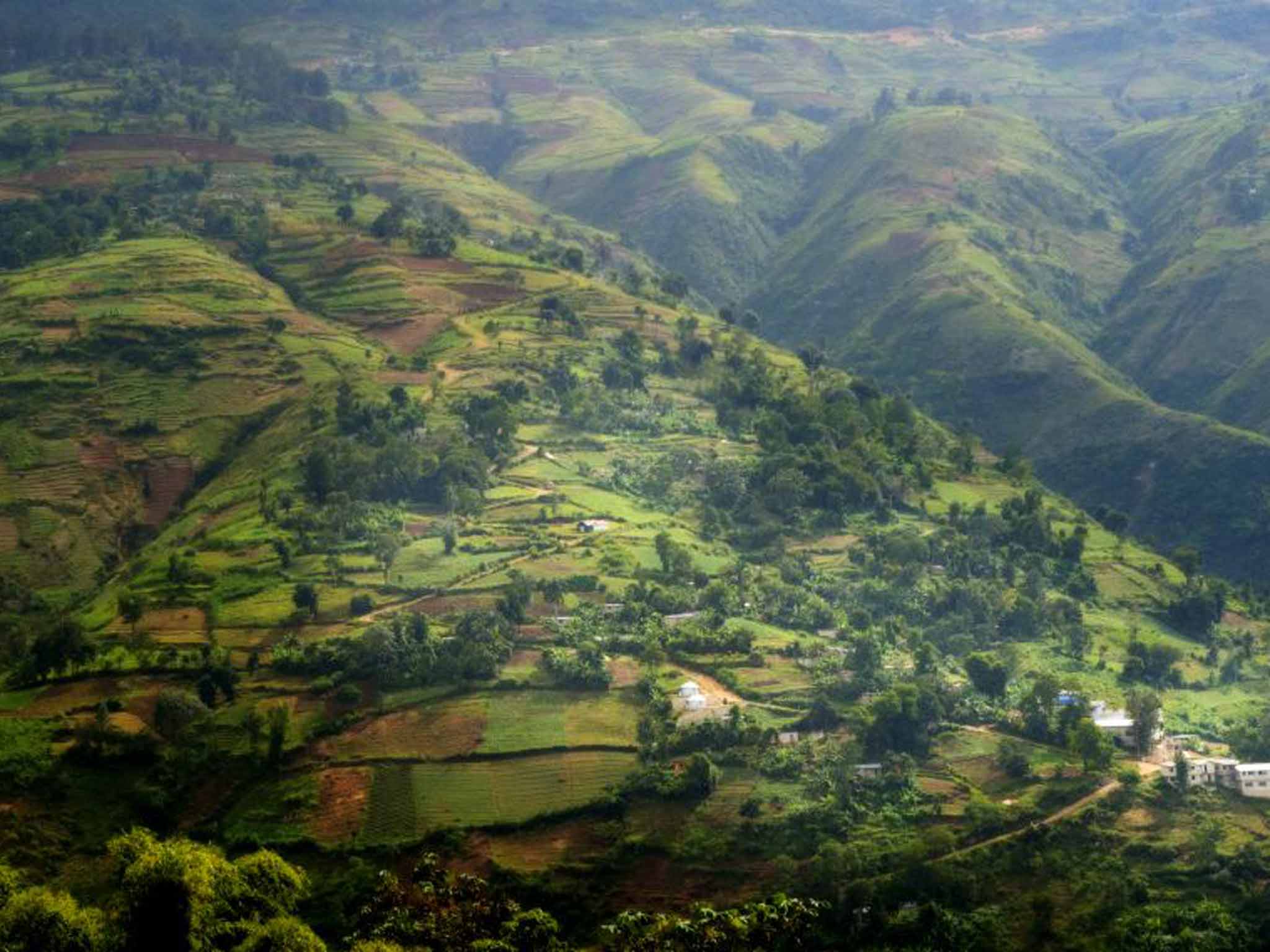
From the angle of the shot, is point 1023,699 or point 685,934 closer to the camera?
Result: point 685,934

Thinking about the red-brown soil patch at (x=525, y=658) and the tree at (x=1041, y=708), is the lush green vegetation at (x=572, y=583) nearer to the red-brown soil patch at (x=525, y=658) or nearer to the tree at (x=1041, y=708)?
the tree at (x=1041, y=708)

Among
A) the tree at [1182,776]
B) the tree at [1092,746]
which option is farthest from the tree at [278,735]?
the tree at [1182,776]

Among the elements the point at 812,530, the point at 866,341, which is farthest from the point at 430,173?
the point at 812,530

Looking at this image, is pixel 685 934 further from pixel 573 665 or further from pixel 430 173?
pixel 430 173

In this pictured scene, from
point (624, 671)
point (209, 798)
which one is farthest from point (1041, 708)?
point (209, 798)

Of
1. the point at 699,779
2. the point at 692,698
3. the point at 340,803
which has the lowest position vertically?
the point at 340,803

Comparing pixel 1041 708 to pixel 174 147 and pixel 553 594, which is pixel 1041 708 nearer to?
pixel 553 594
